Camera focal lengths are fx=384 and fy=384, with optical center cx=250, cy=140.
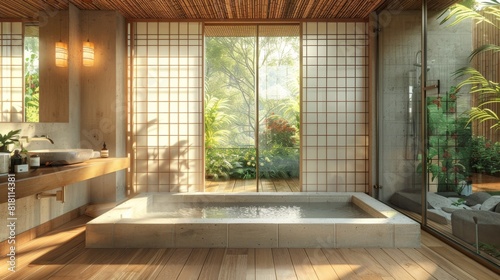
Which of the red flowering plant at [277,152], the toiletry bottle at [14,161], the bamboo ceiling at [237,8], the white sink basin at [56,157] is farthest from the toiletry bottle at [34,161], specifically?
the red flowering plant at [277,152]

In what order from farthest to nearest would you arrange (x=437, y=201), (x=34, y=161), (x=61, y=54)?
(x=61, y=54)
(x=437, y=201)
(x=34, y=161)

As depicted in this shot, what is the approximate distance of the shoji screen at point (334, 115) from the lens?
5.39m

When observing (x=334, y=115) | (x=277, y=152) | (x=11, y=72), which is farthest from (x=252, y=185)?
(x=11, y=72)

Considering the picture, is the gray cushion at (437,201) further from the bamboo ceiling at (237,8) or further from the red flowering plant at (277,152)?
the red flowering plant at (277,152)

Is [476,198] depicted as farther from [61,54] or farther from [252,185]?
[61,54]

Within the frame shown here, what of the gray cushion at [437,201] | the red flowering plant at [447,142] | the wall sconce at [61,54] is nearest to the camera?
the red flowering plant at [447,142]

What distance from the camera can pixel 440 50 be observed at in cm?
354

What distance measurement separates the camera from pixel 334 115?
5.40m

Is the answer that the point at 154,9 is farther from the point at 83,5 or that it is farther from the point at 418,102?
the point at 418,102

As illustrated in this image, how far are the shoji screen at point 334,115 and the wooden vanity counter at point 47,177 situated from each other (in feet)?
9.35

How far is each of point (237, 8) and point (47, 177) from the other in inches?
127

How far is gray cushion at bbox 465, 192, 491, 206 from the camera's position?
2848 millimetres

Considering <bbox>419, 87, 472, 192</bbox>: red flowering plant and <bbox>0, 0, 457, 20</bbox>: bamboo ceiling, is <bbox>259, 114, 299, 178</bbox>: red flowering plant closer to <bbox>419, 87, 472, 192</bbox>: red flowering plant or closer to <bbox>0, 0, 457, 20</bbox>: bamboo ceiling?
<bbox>0, 0, 457, 20</bbox>: bamboo ceiling

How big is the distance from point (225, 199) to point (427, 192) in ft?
7.59
